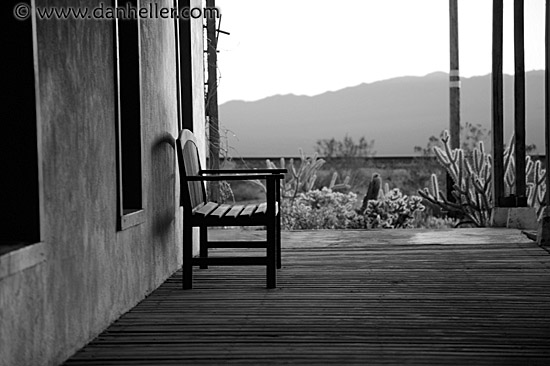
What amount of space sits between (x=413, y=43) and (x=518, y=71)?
7310 mm

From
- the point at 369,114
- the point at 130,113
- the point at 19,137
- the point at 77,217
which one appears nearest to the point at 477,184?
the point at 130,113

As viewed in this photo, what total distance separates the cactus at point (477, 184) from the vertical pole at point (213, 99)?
2267 mm

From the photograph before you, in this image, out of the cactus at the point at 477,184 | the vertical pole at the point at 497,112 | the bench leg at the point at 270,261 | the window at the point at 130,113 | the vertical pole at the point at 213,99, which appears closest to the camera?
the window at the point at 130,113

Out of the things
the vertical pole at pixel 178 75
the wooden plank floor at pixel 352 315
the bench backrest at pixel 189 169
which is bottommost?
the wooden plank floor at pixel 352 315

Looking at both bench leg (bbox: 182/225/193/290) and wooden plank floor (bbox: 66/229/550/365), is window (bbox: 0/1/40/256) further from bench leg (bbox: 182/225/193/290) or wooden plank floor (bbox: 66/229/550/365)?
bench leg (bbox: 182/225/193/290)

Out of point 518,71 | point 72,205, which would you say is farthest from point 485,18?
point 72,205

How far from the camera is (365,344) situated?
3.34m

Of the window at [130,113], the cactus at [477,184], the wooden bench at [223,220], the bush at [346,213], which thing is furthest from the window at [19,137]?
the bush at [346,213]

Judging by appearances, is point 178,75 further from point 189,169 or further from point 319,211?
point 319,211

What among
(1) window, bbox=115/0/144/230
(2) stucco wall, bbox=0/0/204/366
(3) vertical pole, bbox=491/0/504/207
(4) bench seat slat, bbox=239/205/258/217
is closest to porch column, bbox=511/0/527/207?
(3) vertical pole, bbox=491/0/504/207

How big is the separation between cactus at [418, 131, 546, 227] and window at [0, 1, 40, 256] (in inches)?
271

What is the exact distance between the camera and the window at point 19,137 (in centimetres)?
275

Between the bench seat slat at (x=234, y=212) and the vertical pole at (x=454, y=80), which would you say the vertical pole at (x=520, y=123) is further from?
the vertical pole at (x=454, y=80)

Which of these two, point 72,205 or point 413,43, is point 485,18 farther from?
point 72,205
